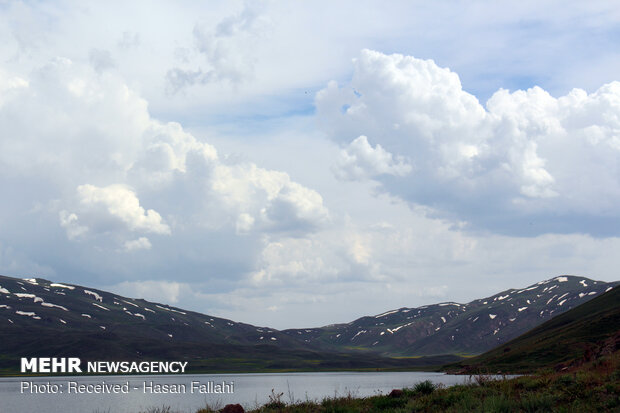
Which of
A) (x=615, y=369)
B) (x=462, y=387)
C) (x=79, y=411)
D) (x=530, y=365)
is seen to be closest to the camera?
(x=615, y=369)

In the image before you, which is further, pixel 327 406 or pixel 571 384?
pixel 327 406

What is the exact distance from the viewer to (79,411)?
76.3 m

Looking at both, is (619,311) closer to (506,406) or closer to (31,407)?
(31,407)

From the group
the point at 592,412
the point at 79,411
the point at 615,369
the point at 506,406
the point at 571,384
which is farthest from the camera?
the point at 79,411

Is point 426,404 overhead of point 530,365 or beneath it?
overhead

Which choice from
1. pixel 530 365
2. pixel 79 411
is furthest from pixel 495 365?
pixel 79 411

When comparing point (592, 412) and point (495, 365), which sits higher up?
point (592, 412)

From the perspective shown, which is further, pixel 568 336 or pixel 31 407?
pixel 568 336

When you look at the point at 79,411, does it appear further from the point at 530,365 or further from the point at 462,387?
the point at 530,365

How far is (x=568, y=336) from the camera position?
496ft

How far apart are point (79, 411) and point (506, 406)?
70.5 metres

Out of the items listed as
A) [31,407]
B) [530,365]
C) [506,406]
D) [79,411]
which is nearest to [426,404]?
[506,406]

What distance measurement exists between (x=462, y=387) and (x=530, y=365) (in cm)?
13014

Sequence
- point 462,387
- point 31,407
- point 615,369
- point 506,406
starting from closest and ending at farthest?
1. point 506,406
2. point 615,369
3. point 462,387
4. point 31,407
